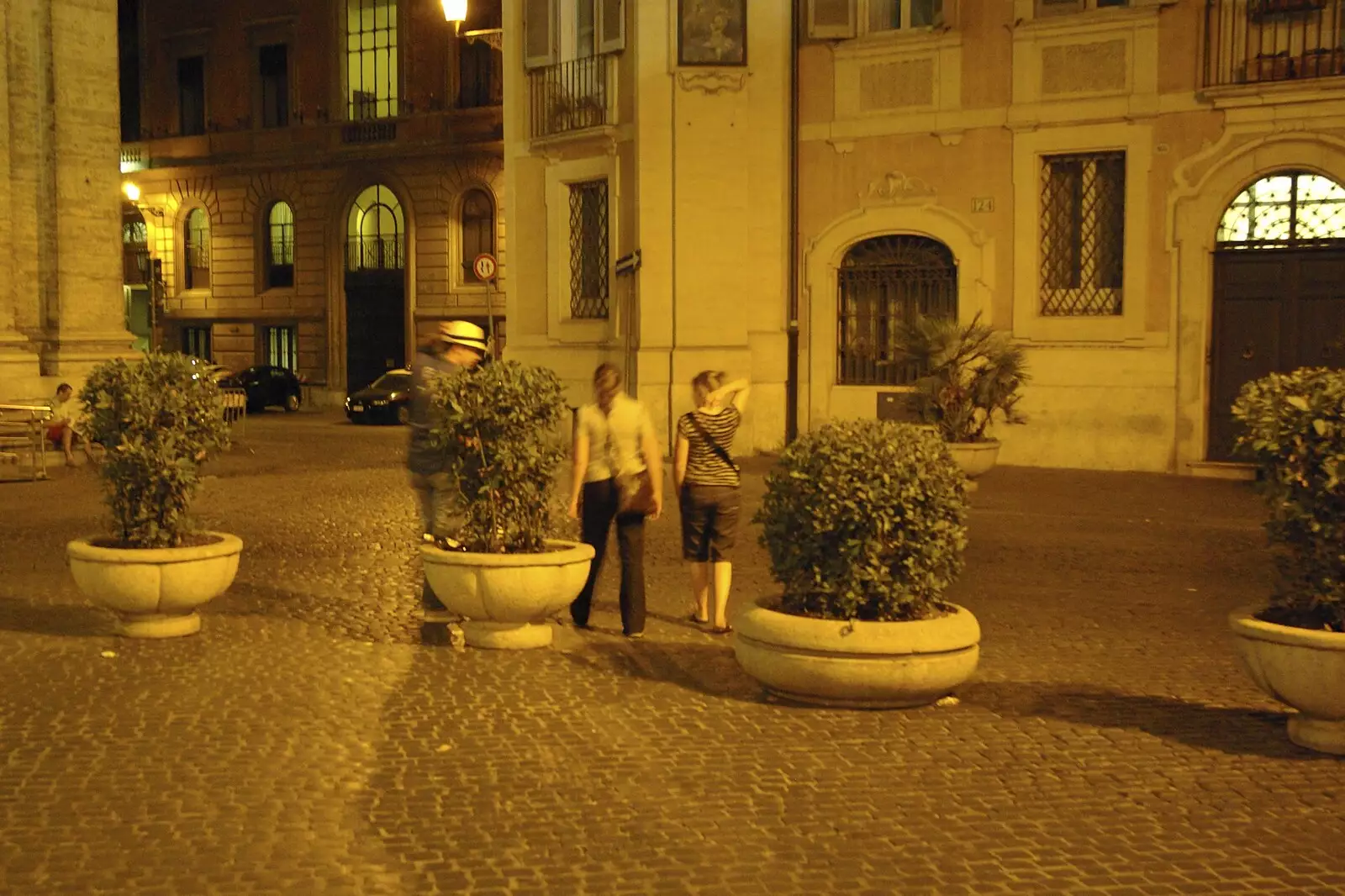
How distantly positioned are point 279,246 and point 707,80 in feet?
83.3

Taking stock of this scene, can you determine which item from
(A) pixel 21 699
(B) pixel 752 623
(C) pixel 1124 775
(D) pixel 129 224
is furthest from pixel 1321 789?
(D) pixel 129 224

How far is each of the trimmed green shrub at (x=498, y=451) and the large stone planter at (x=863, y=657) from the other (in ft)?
5.95

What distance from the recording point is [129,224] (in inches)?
1892

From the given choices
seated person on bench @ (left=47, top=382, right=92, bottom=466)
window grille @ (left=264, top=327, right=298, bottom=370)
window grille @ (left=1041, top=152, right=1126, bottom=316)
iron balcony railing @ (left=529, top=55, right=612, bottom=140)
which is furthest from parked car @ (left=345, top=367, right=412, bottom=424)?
window grille @ (left=1041, top=152, right=1126, bottom=316)

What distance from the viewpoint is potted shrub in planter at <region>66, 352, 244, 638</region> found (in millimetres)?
8891

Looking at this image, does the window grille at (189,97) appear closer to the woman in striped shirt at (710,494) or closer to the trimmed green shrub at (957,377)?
the trimmed green shrub at (957,377)

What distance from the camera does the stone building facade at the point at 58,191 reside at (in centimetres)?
2227

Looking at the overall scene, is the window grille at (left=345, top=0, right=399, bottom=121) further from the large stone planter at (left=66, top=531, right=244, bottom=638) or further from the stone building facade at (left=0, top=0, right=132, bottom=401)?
the large stone planter at (left=66, top=531, right=244, bottom=638)

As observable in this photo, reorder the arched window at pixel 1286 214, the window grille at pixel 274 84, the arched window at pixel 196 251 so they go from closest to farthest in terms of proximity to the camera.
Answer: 1. the arched window at pixel 1286 214
2. the window grille at pixel 274 84
3. the arched window at pixel 196 251

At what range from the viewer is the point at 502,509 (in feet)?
28.7

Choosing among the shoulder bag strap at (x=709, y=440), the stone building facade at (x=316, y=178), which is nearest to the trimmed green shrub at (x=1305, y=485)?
the shoulder bag strap at (x=709, y=440)

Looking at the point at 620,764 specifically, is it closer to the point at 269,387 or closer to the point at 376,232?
the point at 269,387

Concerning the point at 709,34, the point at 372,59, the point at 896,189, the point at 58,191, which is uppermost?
the point at 372,59

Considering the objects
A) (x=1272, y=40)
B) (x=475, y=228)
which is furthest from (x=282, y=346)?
(x=1272, y=40)
